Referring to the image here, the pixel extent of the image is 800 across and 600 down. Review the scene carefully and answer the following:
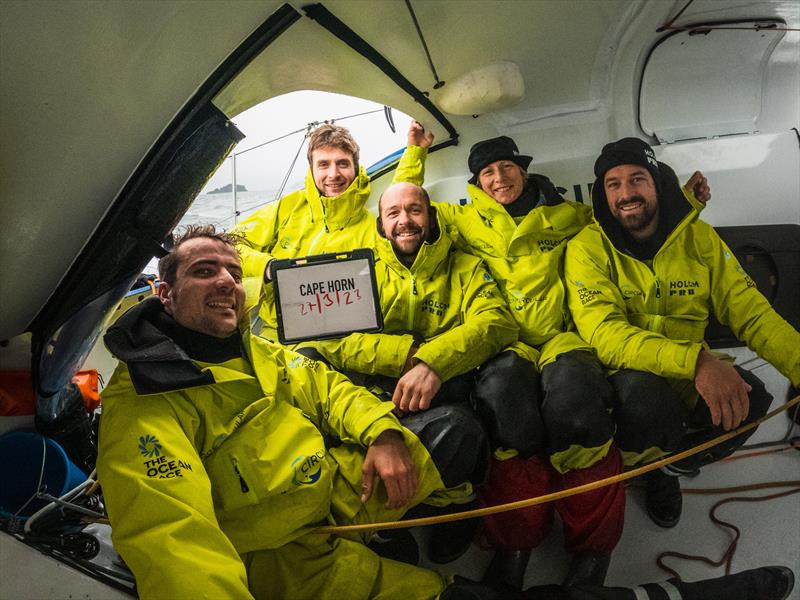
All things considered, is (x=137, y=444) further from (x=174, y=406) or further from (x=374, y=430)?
(x=374, y=430)

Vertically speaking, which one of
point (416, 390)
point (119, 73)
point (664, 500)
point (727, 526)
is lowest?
point (727, 526)

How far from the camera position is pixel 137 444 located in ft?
3.75

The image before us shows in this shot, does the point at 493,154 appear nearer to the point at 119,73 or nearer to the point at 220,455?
the point at 119,73

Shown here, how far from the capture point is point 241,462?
1322 millimetres

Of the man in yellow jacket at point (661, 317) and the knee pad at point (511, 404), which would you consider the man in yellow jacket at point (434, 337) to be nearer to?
the knee pad at point (511, 404)

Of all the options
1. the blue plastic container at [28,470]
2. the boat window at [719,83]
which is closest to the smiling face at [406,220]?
the blue plastic container at [28,470]

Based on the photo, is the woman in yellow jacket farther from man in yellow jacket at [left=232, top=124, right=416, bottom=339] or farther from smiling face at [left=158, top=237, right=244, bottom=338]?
smiling face at [left=158, top=237, right=244, bottom=338]

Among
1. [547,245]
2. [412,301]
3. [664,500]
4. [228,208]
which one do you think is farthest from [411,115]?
[228,208]

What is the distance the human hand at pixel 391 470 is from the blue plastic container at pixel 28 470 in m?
1.17

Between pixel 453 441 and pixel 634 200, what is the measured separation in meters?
1.31

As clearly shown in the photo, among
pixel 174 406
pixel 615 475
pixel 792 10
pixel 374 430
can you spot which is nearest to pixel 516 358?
pixel 615 475

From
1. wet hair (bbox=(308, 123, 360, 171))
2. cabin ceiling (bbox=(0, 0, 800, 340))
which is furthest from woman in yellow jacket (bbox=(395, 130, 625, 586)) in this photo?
→ cabin ceiling (bbox=(0, 0, 800, 340))

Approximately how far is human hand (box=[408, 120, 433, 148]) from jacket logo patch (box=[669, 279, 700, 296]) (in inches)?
61.7

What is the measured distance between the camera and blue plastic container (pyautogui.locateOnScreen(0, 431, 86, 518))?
1.75 m
